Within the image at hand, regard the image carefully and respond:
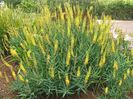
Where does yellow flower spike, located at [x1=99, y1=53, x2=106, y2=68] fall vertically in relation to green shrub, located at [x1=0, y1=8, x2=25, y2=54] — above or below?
below

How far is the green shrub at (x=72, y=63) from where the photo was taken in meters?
4.58

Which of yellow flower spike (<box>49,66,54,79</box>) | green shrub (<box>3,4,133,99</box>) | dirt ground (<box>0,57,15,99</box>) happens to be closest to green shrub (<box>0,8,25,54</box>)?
dirt ground (<box>0,57,15,99</box>)

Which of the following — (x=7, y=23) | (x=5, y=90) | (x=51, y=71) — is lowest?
(x=5, y=90)

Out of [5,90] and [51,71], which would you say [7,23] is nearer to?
[5,90]

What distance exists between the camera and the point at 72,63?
4719 millimetres

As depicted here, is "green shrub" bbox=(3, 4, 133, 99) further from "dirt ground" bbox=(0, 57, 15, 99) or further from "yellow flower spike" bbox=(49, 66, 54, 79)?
"dirt ground" bbox=(0, 57, 15, 99)

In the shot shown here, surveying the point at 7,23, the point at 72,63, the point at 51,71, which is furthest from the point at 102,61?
the point at 7,23

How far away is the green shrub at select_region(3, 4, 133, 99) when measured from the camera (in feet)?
15.0

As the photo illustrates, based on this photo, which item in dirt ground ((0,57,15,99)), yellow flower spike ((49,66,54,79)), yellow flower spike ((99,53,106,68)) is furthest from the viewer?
dirt ground ((0,57,15,99))

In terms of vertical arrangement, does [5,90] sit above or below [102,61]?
below

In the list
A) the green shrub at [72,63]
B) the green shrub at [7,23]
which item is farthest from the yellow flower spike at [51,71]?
the green shrub at [7,23]

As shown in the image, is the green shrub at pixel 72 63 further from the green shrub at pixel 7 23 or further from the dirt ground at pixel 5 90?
the green shrub at pixel 7 23

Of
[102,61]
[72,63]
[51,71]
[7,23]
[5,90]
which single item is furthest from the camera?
[7,23]

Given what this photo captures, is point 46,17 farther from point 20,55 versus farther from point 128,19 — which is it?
point 128,19
